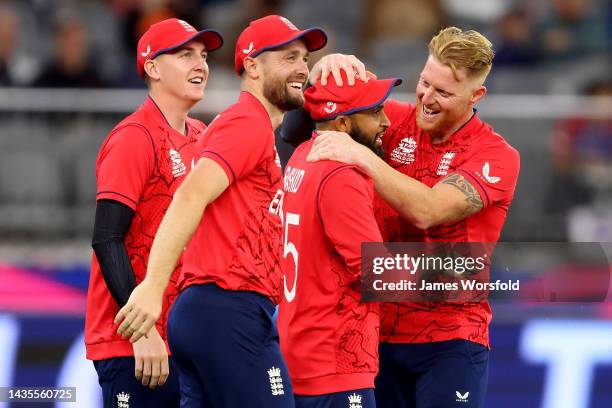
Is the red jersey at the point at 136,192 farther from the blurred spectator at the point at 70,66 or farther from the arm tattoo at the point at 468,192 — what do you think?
the blurred spectator at the point at 70,66

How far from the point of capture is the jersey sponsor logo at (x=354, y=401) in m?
5.14

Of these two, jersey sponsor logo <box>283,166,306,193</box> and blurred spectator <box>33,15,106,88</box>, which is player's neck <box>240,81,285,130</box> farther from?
blurred spectator <box>33,15,106,88</box>

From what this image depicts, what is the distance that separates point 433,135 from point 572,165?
160 inches

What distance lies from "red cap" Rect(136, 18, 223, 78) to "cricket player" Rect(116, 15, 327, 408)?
0.75 m

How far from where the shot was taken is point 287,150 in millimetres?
8695

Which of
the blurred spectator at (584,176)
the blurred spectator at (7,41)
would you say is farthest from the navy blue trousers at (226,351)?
the blurred spectator at (7,41)

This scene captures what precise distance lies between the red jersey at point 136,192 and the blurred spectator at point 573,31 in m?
6.80

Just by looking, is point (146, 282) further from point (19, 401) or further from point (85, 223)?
point (85, 223)

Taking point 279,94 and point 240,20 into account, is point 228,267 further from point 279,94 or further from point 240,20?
point 240,20

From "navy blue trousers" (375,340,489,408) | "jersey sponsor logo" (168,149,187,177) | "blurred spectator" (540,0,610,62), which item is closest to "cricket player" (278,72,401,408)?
"navy blue trousers" (375,340,489,408)

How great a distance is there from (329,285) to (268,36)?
1157 millimetres

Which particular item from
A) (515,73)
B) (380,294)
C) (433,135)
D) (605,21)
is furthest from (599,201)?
(380,294)

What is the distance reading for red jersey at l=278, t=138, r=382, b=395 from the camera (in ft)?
16.9

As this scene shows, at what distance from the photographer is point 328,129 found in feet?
18.1
